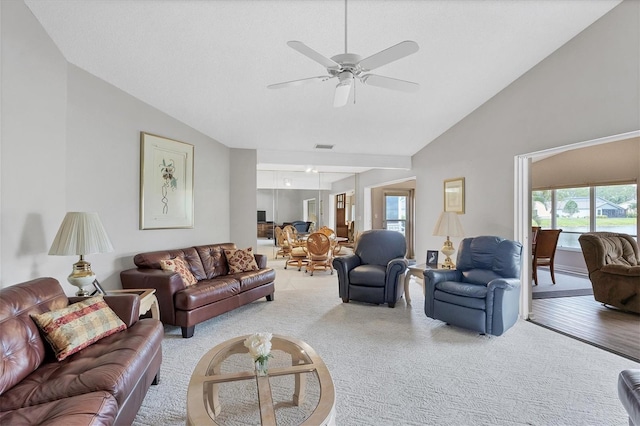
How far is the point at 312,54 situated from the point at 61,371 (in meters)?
2.39

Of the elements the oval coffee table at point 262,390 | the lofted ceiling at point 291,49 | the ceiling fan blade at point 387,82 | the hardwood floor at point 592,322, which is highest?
the lofted ceiling at point 291,49

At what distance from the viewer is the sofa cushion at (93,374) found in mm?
1529

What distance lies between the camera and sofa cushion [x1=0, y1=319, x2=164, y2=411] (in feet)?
5.02

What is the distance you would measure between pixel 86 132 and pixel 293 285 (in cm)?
369

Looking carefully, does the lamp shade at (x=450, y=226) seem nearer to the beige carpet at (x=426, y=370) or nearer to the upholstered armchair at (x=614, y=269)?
the beige carpet at (x=426, y=370)

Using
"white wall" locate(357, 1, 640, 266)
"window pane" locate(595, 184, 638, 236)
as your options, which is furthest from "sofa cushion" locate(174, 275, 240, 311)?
"window pane" locate(595, 184, 638, 236)

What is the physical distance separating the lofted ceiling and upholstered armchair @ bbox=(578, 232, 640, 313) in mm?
2576

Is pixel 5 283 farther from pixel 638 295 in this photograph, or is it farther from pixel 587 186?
pixel 587 186

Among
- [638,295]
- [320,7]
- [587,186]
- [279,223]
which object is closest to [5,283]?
[320,7]

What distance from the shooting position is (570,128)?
10.9 ft

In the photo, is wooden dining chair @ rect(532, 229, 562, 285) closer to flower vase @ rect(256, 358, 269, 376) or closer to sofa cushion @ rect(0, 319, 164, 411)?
flower vase @ rect(256, 358, 269, 376)

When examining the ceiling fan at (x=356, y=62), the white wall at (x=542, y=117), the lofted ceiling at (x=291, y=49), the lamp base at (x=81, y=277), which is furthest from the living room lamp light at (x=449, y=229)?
the lamp base at (x=81, y=277)

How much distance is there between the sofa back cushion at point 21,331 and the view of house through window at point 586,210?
6530 millimetres

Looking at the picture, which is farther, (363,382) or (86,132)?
(86,132)
